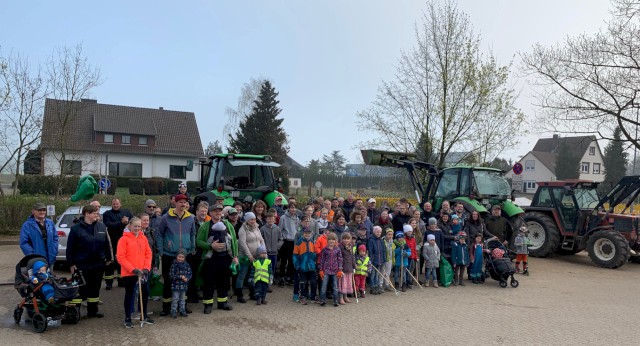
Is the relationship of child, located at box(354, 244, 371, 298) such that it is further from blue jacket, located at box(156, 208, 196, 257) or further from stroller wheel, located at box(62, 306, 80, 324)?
stroller wheel, located at box(62, 306, 80, 324)

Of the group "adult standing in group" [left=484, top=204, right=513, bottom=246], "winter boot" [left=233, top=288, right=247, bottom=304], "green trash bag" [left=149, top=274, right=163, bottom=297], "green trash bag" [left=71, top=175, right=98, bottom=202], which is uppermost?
"green trash bag" [left=71, top=175, right=98, bottom=202]

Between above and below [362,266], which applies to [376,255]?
above

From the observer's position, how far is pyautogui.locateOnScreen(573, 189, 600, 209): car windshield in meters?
13.4

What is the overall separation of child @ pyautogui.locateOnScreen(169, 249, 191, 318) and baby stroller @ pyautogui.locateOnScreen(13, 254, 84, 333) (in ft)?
3.97

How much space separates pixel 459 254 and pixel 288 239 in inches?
138

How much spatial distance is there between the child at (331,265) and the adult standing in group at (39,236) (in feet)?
13.5

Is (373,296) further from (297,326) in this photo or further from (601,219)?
(601,219)

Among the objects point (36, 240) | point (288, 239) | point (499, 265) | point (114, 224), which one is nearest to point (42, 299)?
point (36, 240)

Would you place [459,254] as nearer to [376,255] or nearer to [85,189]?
[376,255]

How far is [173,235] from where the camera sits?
281 inches

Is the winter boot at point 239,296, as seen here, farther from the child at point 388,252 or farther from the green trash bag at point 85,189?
the green trash bag at point 85,189

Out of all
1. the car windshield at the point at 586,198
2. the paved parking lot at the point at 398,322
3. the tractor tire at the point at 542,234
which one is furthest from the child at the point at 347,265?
the car windshield at the point at 586,198

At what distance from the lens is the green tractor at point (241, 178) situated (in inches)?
424

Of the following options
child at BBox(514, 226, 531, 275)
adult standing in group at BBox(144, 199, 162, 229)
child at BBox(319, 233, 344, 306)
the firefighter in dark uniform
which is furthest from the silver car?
child at BBox(514, 226, 531, 275)
